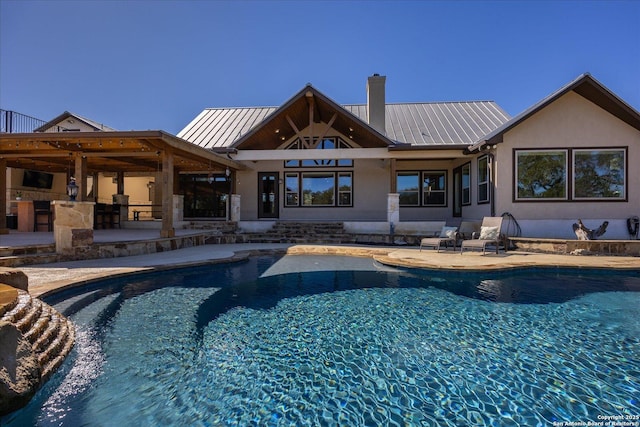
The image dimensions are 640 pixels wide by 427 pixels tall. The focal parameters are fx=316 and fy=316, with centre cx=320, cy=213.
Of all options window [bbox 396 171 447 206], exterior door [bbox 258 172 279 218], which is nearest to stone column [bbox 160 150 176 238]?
exterior door [bbox 258 172 279 218]

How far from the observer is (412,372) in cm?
321

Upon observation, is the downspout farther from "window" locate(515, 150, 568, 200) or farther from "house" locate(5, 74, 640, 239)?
"window" locate(515, 150, 568, 200)

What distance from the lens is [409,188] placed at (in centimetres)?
1602

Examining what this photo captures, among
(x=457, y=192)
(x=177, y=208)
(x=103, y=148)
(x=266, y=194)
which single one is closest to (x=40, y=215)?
(x=103, y=148)

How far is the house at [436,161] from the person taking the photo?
10992 millimetres

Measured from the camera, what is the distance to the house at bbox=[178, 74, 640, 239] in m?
11.0

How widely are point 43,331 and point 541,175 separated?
537 inches

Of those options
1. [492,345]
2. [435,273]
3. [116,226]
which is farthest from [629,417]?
[116,226]

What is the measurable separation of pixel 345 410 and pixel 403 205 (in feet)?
46.1

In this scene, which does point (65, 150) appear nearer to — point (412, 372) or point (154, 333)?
point (154, 333)

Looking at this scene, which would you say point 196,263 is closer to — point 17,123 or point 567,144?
point 567,144

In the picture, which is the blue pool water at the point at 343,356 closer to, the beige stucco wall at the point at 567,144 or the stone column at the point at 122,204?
the beige stucco wall at the point at 567,144

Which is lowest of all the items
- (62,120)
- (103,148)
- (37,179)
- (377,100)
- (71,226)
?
(71,226)

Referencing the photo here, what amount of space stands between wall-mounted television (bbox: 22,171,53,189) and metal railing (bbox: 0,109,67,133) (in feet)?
7.35
